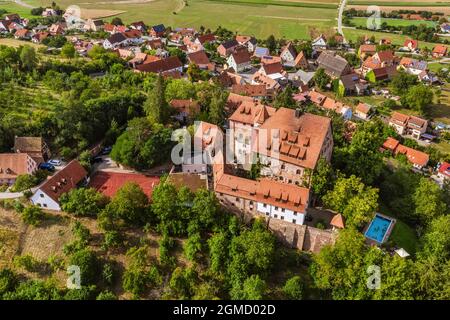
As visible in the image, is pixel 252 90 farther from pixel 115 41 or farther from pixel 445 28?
pixel 445 28

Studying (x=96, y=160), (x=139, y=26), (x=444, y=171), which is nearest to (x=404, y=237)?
(x=444, y=171)

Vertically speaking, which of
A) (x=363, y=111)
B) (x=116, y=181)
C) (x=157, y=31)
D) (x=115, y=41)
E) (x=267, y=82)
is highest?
(x=157, y=31)

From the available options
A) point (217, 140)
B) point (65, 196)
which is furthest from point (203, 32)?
point (65, 196)

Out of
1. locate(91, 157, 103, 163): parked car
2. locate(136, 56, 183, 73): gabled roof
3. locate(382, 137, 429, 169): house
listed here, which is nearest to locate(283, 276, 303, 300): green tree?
locate(91, 157, 103, 163): parked car

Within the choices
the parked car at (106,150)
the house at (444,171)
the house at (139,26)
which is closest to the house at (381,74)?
the house at (444,171)

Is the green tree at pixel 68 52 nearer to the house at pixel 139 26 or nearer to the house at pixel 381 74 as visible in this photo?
the house at pixel 139 26

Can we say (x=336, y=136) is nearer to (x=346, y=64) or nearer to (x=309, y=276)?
(x=309, y=276)
